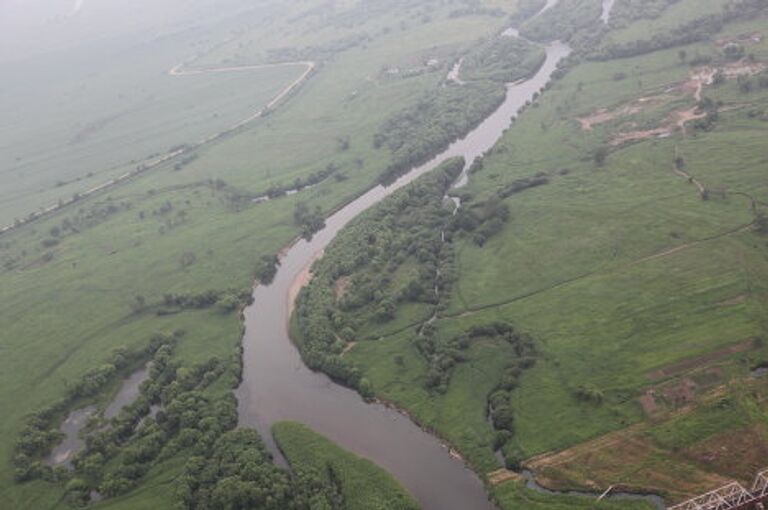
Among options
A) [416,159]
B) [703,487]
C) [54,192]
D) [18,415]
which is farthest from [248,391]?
[54,192]

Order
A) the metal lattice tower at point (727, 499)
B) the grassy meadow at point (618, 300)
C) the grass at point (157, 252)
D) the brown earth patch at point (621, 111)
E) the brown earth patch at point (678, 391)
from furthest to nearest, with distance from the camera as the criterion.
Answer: the brown earth patch at point (621, 111) < the grass at point (157, 252) < the brown earth patch at point (678, 391) < the grassy meadow at point (618, 300) < the metal lattice tower at point (727, 499)

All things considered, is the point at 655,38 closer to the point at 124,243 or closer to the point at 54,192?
the point at 124,243

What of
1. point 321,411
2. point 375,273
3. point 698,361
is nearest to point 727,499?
point 698,361

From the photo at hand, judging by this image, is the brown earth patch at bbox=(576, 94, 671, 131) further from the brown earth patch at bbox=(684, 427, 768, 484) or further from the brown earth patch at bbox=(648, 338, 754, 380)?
the brown earth patch at bbox=(684, 427, 768, 484)

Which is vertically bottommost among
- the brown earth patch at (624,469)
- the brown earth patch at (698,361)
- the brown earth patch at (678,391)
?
the brown earth patch at (624,469)

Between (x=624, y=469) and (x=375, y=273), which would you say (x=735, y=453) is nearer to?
(x=624, y=469)

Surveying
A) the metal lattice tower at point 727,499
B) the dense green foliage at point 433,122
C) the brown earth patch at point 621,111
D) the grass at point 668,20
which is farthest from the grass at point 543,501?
the grass at point 668,20

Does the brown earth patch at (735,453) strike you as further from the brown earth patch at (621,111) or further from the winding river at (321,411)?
the brown earth patch at (621,111)
